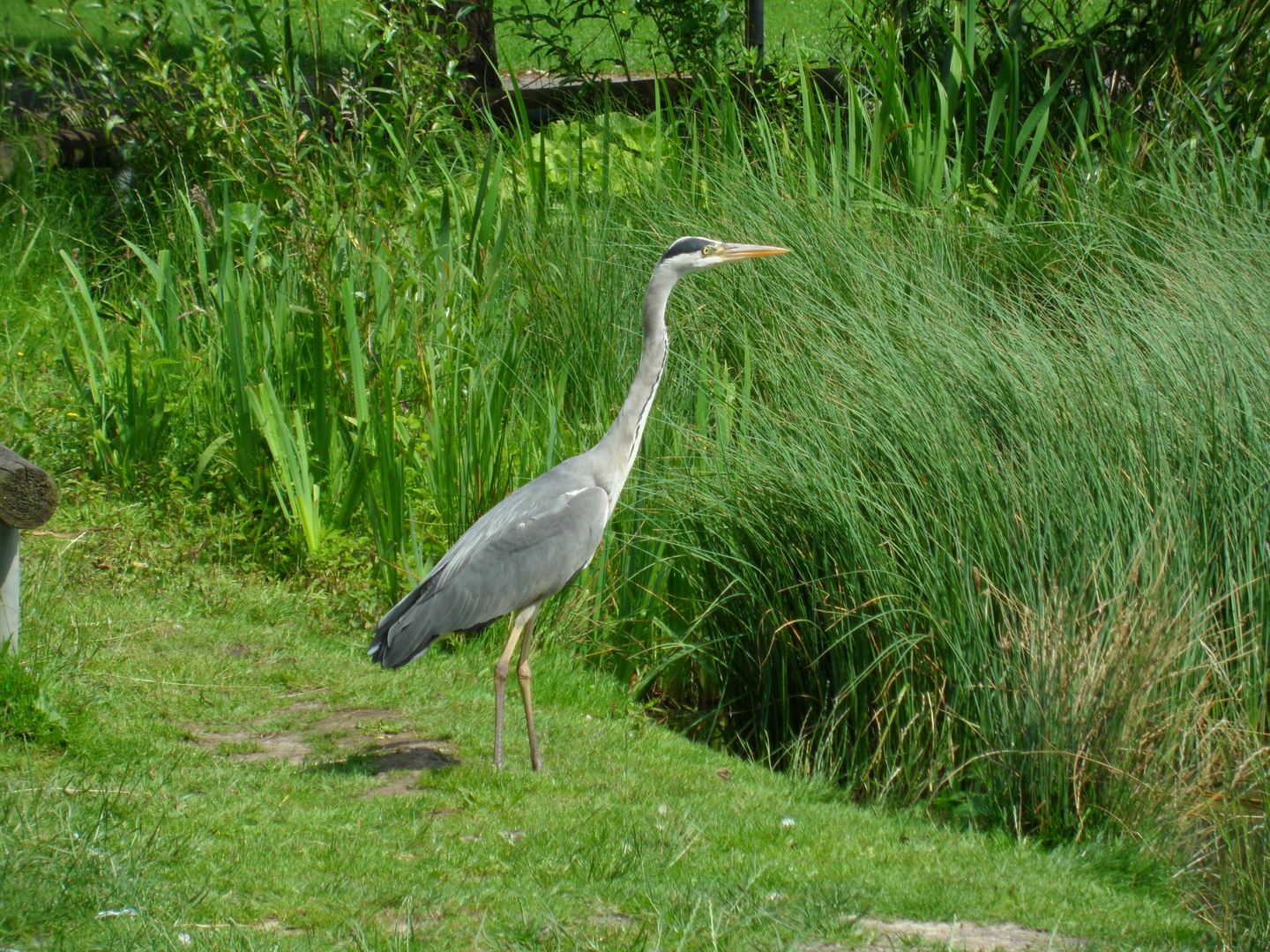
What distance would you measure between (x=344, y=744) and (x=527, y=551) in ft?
3.08

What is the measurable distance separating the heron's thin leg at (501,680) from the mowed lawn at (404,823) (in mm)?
92

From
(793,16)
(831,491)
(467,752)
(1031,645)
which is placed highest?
(793,16)

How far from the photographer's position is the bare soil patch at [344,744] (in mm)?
4320

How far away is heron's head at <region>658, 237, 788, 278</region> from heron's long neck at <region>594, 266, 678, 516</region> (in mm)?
46

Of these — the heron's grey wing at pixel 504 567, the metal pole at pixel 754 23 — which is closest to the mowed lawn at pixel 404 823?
the heron's grey wing at pixel 504 567

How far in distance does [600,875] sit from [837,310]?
3170 mm

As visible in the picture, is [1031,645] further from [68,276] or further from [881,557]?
[68,276]

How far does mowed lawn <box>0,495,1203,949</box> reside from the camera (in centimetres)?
311

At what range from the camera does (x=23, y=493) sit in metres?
4.05

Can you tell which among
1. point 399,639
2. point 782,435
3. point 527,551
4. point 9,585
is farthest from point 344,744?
point 782,435

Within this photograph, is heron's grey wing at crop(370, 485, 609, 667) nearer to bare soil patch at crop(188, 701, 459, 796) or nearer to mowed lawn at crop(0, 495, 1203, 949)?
bare soil patch at crop(188, 701, 459, 796)

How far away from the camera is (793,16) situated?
18625 mm

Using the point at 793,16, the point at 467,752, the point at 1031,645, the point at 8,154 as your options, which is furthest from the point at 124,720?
the point at 793,16

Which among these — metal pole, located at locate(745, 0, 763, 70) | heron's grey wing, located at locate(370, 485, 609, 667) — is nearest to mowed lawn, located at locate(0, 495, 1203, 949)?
heron's grey wing, located at locate(370, 485, 609, 667)
